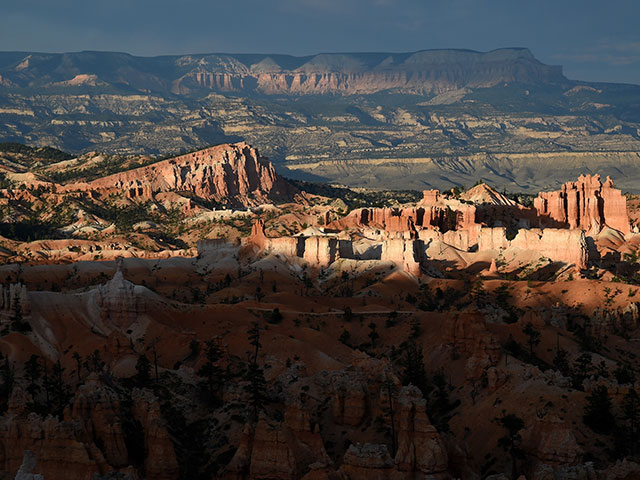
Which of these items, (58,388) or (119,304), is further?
(119,304)

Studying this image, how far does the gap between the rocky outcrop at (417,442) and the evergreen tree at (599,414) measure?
1157 centimetres

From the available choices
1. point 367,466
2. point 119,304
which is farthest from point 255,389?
point 119,304

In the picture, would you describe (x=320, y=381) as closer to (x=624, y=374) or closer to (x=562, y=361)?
(x=624, y=374)

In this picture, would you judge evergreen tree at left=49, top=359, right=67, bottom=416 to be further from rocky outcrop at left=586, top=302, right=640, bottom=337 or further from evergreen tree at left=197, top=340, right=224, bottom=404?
rocky outcrop at left=586, top=302, right=640, bottom=337

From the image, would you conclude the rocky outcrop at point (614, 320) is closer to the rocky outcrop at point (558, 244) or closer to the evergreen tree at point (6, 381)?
the rocky outcrop at point (558, 244)

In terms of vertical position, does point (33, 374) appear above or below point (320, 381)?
above

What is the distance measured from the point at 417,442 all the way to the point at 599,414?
14287 mm

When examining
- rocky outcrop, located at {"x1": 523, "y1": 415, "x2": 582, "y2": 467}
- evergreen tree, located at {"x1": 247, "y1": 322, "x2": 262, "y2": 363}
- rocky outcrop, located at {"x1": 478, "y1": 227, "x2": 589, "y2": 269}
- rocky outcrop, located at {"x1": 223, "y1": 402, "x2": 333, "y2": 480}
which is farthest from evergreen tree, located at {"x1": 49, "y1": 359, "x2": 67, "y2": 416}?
rocky outcrop, located at {"x1": 478, "y1": 227, "x2": 589, "y2": 269}

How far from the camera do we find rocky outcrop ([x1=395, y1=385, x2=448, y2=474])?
6606 cm

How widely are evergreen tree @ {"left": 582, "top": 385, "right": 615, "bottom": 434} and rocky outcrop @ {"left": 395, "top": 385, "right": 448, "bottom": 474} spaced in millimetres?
11565

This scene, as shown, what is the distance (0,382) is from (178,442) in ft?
56.8

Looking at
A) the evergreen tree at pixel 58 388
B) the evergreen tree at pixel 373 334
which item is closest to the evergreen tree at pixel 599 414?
the evergreen tree at pixel 58 388

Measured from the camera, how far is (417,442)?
6788 centimetres

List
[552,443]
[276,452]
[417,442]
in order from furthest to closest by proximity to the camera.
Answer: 1. [276,452]
2. [552,443]
3. [417,442]
